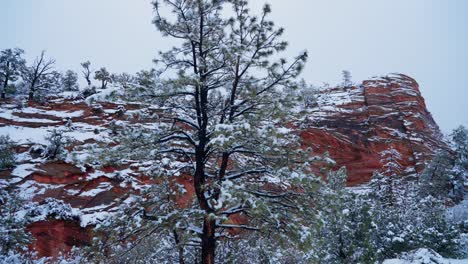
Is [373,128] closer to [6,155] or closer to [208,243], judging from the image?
[6,155]

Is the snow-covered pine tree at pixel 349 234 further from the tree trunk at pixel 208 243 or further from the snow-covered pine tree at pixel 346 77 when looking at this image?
the snow-covered pine tree at pixel 346 77

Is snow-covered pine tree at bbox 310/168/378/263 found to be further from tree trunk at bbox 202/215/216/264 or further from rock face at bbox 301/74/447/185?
rock face at bbox 301/74/447/185

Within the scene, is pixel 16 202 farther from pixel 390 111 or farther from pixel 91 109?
pixel 390 111

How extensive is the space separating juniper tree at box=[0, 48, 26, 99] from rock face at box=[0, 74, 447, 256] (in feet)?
24.7

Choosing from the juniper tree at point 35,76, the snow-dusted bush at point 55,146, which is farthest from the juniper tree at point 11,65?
the snow-dusted bush at point 55,146

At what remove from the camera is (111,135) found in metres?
9.02

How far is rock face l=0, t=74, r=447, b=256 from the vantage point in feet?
59.5

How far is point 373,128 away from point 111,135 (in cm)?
4515

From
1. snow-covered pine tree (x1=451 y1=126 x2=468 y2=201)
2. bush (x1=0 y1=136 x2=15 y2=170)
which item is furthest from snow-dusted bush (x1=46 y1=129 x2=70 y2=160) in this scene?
snow-covered pine tree (x1=451 y1=126 x2=468 y2=201)

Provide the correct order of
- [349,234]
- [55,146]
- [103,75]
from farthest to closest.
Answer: [103,75]
[55,146]
[349,234]

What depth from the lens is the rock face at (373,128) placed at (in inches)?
1708

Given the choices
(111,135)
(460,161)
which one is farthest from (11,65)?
(460,161)

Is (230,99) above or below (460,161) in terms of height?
above

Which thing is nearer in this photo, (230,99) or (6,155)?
(230,99)
